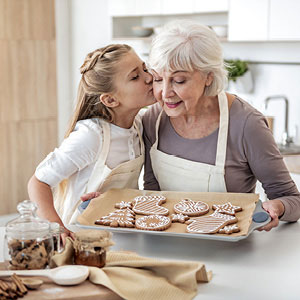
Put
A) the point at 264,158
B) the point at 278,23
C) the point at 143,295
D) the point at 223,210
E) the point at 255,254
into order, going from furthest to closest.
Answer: the point at 278,23 < the point at 264,158 < the point at 223,210 < the point at 255,254 < the point at 143,295

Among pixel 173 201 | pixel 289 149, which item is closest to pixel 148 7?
pixel 289 149

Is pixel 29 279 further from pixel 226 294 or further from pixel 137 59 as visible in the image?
pixel 137 59

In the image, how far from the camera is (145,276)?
1.27 m

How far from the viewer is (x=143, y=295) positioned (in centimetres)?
121

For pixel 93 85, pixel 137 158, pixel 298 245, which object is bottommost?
pixel 298 245

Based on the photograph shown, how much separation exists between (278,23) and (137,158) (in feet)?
6.40

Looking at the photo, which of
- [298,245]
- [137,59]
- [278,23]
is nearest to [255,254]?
[298,245]

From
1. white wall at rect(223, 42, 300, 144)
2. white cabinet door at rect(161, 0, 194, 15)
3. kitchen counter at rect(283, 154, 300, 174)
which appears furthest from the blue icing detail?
white cabinet door at rect(161, 0, 194, 15)

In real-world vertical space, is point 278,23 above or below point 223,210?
above

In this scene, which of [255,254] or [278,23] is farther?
[278,23]

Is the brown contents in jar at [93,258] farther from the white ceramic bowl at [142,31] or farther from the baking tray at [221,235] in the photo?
the white ceramic bowl at [142,31]

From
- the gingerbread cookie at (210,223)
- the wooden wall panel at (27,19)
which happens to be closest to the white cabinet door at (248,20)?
the wooden wall panel at (27,19)

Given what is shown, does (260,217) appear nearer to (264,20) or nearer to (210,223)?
(210,223)

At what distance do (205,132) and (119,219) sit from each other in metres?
0.51
